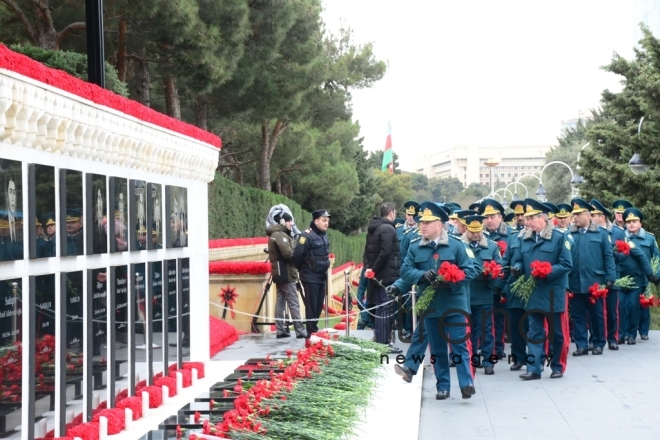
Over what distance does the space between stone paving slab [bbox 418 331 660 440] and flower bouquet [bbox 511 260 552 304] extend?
1.07 m

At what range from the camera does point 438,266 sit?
10875mm

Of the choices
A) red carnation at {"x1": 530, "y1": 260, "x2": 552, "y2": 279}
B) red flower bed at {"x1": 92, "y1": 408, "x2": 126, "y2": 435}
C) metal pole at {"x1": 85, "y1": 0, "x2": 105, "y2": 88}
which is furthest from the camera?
red carnation at {"x1": 530, "y1": 260, "x2": 552, "y2": 279}

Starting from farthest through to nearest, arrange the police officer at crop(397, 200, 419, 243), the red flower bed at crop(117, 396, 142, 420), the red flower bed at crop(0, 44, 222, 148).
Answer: the police officer at crop(397, 200, 419, 243), the red flower bed at crop(117, 396, 142, 420), the red flower bed at crop(0, 44, 222, 148)

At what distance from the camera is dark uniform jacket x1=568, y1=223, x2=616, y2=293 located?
→ 14.6 m

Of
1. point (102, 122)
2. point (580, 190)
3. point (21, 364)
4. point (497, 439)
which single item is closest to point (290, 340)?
point (497, 439)

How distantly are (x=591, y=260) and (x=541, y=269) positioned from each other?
9.15 feet

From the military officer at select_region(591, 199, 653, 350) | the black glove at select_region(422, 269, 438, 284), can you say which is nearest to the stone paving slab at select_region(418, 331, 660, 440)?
the black glove at select_region(422, 269, 438, 284)

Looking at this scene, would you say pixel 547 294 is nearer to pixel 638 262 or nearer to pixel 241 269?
pixel 638 262

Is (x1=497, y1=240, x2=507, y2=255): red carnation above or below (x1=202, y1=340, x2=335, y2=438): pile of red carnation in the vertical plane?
above

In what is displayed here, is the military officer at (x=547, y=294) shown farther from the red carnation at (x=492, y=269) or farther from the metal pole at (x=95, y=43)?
the metal pole at (x=95, y=43)

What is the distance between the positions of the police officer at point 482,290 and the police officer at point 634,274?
3.83 meters

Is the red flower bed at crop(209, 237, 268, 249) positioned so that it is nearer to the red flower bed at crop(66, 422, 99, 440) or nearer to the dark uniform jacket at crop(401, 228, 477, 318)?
the dark uniform jacket at crop(401, 228, 477, 318)

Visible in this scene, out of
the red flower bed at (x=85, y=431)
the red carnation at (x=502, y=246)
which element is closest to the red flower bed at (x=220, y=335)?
the red carnation at (x=502, y=246)

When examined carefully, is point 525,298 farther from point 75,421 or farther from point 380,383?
point 75,421
